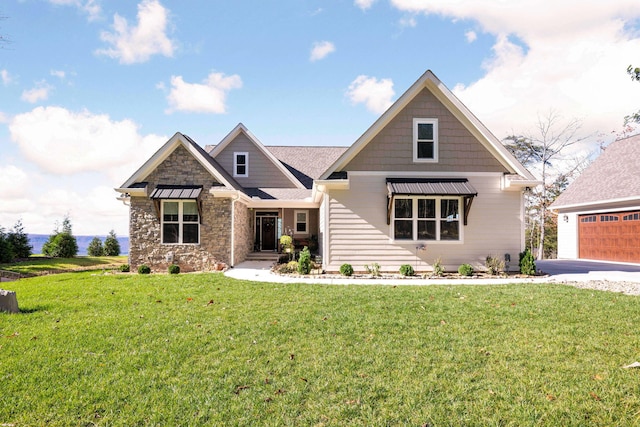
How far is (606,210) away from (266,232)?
17.3m

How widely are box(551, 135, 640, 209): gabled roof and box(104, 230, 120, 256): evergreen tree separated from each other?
2720cm

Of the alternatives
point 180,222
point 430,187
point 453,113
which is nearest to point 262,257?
point 180,222

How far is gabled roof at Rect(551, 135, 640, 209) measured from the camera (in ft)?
54.3

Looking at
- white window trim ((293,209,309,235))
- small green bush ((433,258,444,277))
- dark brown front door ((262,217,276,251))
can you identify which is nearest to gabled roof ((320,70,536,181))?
small green bush ((433,258,444,277))

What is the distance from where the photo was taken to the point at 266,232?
771 inches

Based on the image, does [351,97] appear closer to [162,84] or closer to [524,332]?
[162,84]

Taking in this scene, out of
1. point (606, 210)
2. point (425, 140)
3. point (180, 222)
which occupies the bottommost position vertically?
point (180, 222)

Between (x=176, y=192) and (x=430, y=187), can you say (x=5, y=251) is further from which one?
(x=430, y=187)

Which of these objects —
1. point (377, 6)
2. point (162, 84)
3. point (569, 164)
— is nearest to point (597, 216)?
point (569, 164)

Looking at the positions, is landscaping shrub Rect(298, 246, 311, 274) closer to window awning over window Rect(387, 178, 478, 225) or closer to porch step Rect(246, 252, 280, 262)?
window awning over window Rect(387, 178, 478, 225)

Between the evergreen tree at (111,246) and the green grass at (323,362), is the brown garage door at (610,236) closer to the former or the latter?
the green grass at (323,362)

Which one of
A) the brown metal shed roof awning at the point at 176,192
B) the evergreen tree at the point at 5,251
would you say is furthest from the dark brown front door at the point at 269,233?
the evergreen tree at the point at 5,251

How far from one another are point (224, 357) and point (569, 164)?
95.1 feet

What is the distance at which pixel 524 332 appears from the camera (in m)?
5.55
